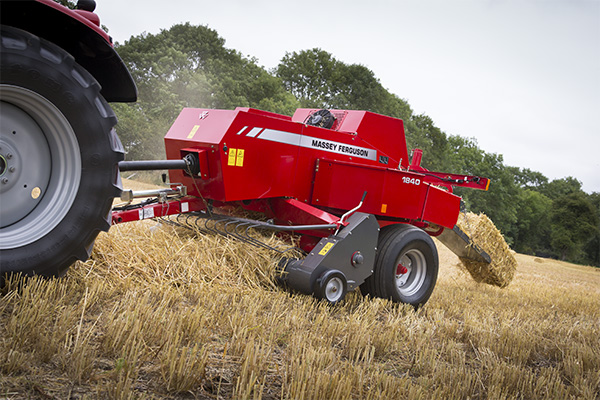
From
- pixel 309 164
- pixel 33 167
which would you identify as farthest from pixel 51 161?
pixel 309 164

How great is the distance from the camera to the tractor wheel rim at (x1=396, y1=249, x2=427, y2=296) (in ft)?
16.7

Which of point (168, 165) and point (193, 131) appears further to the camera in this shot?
point (193, 131)

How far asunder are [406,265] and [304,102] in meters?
30.2

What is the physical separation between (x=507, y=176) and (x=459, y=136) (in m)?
6.59

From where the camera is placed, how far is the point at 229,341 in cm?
256


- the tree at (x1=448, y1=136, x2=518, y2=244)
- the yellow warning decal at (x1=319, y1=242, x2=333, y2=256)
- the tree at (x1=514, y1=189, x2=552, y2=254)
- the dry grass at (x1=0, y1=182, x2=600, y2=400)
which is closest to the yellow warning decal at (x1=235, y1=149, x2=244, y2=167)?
the dry grass at (x1=0, y1=182, x2=600, y2=400)

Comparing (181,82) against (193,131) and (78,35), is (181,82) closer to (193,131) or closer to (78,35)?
(193,131)

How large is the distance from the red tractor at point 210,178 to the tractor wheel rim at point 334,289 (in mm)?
15

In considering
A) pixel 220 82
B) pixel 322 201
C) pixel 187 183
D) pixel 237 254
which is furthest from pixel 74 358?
pixel 220 82

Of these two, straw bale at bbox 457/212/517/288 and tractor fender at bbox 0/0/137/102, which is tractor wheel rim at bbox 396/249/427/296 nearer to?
straw bale at bbox 457/212/517/288

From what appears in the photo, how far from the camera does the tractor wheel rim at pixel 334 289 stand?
3.95m

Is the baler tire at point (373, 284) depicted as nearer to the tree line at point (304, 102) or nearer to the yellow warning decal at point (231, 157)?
the yellow warning decal at point (231, 157)

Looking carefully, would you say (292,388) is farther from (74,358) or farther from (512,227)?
(512,227)

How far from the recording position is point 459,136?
5075cm
